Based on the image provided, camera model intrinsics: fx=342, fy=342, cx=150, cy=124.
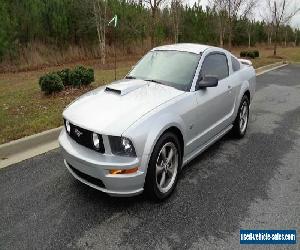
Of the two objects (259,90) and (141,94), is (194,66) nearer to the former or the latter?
(141,94)

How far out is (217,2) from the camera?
70.3 ft

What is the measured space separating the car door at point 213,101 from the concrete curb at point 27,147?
8.15ft

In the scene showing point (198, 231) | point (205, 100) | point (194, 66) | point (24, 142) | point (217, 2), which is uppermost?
point (217, 2)

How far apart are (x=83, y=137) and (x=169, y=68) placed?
68.6 inches

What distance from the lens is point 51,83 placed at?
8.31 metres

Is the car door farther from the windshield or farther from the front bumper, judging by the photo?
the front bumper

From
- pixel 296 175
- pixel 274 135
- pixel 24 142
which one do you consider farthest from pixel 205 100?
pixel 24 142

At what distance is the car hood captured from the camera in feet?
11.2

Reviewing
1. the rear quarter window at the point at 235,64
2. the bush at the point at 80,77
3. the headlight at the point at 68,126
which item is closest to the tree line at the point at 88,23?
the bush at the point at 80,77

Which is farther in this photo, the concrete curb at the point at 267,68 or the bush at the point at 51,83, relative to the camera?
the concrete curb at the point at 267,68

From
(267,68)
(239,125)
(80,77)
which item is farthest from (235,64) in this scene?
(267,68)

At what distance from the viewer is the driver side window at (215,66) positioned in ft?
15.6

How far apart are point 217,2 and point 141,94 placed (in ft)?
63.5

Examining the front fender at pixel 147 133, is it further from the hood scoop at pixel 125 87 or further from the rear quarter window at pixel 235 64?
the rear quarter window at pixel 235 64
